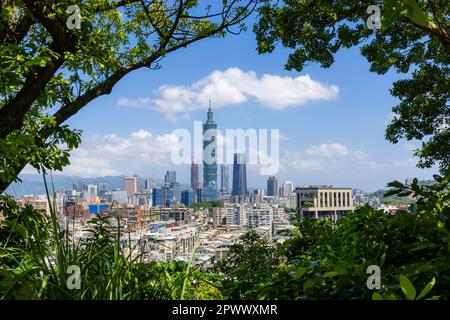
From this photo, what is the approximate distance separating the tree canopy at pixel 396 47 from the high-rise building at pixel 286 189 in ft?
4.78

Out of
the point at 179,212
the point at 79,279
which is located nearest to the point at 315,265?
the point at 79,279

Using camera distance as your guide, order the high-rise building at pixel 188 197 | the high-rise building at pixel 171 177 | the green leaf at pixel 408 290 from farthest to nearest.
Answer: the high-rise building at pixel 171 177 → the high-rise building at pixel 188 197 → the green leaf at pixel 408 290

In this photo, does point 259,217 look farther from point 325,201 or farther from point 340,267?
point 340,267

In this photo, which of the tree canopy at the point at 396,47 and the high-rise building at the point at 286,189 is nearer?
the tree canopy at the point at 396,47

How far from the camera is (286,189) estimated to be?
18.6ft

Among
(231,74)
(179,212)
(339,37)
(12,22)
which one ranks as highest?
(339,37)

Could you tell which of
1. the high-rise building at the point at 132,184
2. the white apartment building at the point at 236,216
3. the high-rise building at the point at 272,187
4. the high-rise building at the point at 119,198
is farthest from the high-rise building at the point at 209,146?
the high-rise building at the point at 272,187

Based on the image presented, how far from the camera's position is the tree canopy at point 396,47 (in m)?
3.75

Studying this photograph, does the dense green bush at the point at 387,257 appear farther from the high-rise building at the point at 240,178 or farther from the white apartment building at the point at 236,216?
the high-rise building at the point at 240,178

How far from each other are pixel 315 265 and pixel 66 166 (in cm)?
206

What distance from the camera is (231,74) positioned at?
10.6 ft
